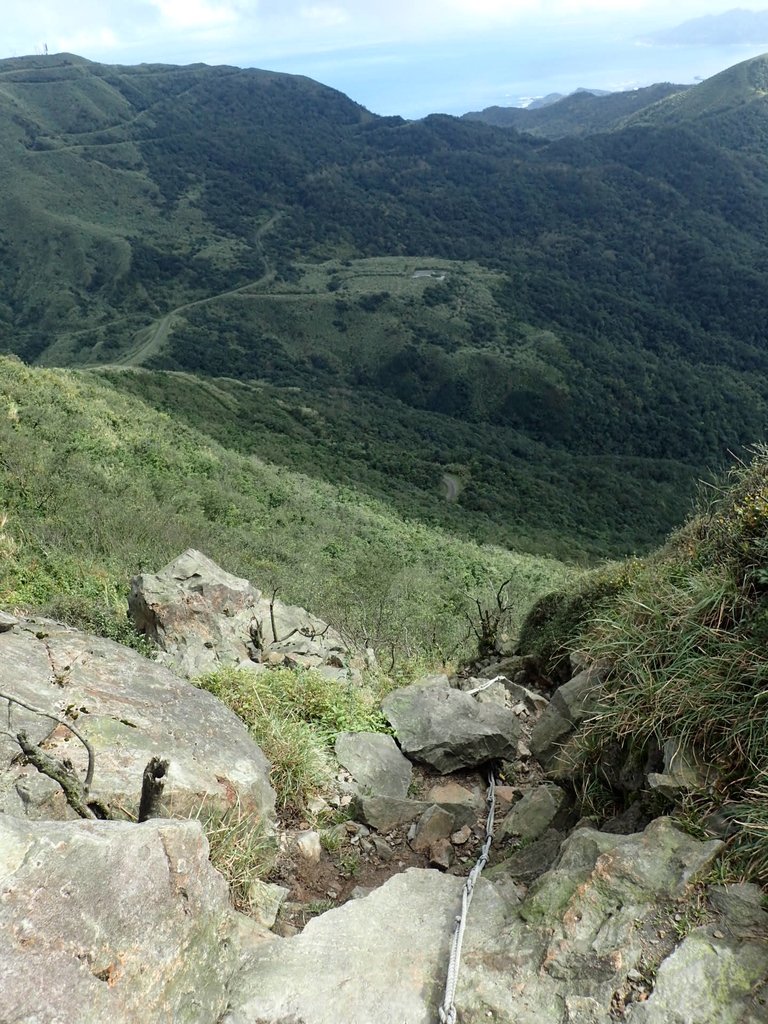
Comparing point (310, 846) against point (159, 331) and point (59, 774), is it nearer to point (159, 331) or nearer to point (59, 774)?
point (59, 774)

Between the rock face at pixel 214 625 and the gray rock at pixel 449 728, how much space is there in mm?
1703

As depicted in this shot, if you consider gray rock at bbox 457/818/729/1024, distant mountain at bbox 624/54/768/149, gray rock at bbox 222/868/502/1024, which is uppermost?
distant mountain at bbox 624/54/768/149

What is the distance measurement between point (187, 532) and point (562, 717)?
39.5ft

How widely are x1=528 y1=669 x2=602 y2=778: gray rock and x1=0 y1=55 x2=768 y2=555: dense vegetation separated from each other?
1241 inches

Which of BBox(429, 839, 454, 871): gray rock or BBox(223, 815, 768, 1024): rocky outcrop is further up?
BBox(223, 815, 768, 1024): rocky outcrop

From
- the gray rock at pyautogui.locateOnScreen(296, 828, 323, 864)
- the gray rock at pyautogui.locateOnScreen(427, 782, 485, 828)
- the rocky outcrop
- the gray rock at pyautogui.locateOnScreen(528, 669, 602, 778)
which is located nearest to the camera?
the rocky outcrop

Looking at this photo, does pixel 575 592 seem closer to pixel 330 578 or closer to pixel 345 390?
pixel 330 578

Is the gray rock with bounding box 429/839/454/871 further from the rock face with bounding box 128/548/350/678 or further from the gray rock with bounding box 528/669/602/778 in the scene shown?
the rock face with bounding box 128/548/350/678

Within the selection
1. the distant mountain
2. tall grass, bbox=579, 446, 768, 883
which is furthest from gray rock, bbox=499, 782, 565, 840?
the distant mountain

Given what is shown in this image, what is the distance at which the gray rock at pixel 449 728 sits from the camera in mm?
5559

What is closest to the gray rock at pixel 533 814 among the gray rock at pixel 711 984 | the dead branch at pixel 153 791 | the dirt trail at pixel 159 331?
the gray rock at pixel 711 984

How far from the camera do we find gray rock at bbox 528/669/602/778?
14.6 ft

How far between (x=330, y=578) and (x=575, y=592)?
9.50 meters

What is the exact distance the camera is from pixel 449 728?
5.72 m
